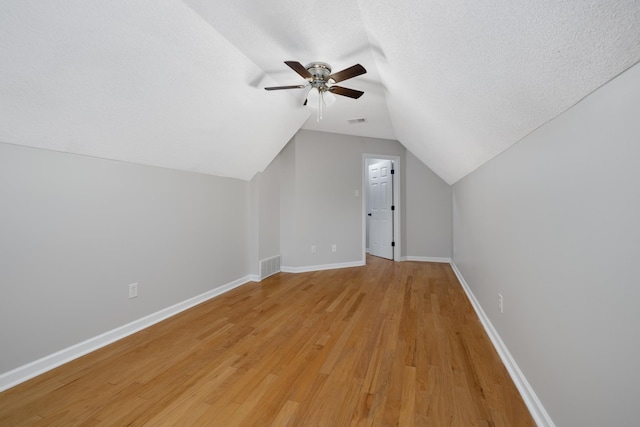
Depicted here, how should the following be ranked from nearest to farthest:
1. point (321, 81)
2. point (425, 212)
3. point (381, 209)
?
point (321, 81) → point (425, 212) → point (381, 209)

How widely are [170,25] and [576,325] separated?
2.49 metres

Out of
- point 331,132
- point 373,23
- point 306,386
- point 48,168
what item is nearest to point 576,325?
point 306,386

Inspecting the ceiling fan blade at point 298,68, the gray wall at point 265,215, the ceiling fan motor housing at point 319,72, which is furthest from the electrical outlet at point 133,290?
the ceiling fan motor housing at point 319,72

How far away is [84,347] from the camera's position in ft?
6.02

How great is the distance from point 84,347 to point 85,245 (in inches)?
28.6

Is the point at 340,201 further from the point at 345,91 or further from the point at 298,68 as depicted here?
the point at 298,68

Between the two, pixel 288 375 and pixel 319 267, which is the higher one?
A: pixel 319 267

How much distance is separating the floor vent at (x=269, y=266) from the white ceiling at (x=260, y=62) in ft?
5.63

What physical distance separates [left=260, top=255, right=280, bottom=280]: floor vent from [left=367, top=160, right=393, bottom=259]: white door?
229 centimetres

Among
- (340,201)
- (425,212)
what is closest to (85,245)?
(340,201)

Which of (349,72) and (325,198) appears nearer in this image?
(349,72)

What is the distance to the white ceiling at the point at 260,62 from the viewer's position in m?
Result: 0.89

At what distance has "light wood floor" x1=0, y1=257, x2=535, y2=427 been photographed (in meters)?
1.27

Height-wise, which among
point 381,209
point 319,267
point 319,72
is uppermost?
point 319,72
